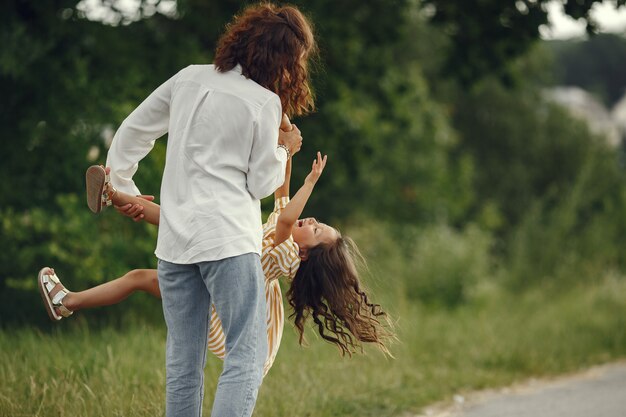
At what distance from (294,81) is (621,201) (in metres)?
11.4

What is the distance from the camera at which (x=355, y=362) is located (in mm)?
7168

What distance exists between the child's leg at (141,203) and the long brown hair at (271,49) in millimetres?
A: 713

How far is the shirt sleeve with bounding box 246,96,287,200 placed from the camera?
350cm

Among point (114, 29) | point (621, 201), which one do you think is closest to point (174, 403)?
point (114, 29)

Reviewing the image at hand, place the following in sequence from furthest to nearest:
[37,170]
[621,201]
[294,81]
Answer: [621,201], [37,170], [294,81]

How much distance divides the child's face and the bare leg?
64cm

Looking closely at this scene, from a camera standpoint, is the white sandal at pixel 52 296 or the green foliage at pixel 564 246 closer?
the white sandal at pixel 52 296

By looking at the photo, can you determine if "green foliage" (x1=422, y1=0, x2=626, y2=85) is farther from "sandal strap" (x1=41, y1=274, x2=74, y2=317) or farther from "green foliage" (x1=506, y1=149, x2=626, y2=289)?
"sandal strap" (x1=41, y1=274, x2=74, y2=317)

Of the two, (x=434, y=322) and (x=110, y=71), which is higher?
(x=110, y=71)

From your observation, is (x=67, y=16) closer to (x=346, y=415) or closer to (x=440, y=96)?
(x=346, y=415)

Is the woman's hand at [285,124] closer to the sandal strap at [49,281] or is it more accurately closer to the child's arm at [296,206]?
the child's arm at [296,206]

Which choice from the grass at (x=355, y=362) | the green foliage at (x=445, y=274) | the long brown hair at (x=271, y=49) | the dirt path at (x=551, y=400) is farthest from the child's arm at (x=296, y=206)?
the green foliage at (x=445, y=274)

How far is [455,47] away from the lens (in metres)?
11.2

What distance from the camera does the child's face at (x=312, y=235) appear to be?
4.28 meters
